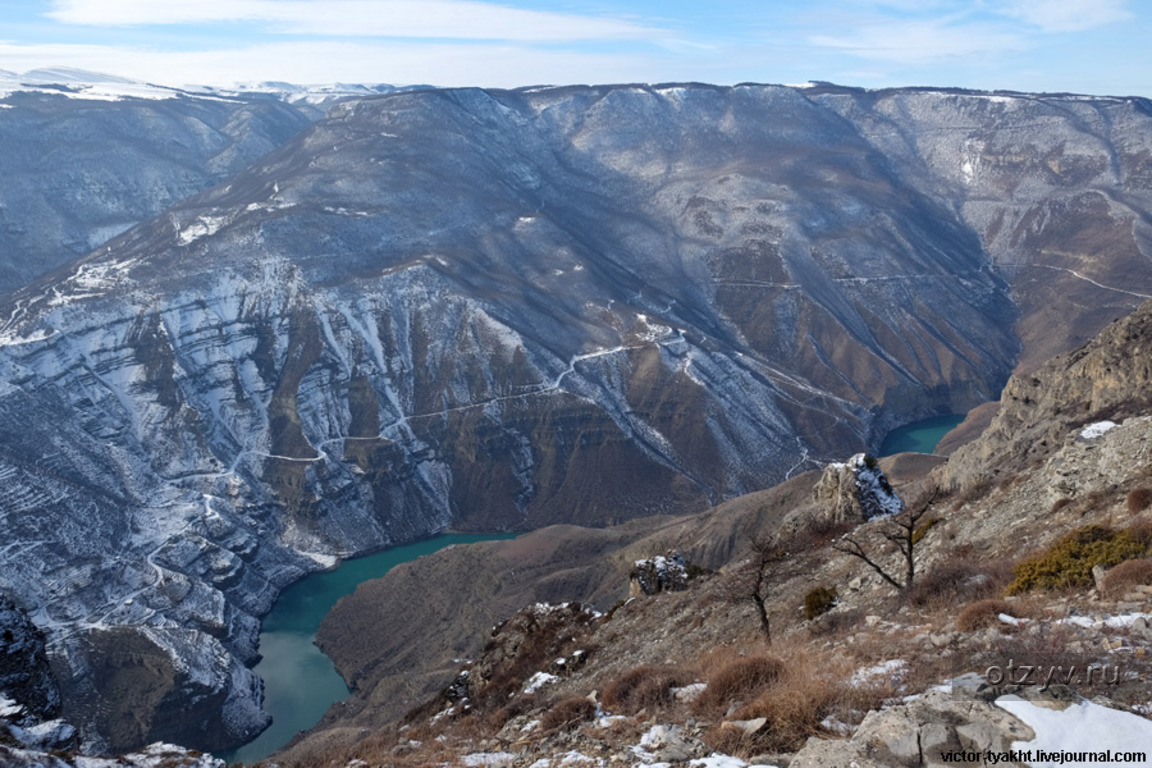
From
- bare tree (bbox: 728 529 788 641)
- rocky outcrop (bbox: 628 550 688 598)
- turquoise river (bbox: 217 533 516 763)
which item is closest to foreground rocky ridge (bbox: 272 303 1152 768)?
bare tree (bbox: 728 529 788 641)

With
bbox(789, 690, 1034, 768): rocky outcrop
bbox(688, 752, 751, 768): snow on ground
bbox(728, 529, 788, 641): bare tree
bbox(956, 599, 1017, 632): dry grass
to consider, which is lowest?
bbox(728, 529, 788, 641): bare tree

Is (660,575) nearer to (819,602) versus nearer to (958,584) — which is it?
(819,602)

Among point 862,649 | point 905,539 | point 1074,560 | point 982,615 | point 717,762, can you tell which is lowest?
point 905,539

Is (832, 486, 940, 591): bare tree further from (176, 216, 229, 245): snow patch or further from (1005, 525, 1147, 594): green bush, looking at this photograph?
(176, 216, 229, 245): snow patch

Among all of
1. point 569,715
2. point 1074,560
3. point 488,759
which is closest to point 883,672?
point 1074,560

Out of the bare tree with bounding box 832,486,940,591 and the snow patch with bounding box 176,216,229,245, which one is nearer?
the bare tree with bounding box 832,486,940,591
